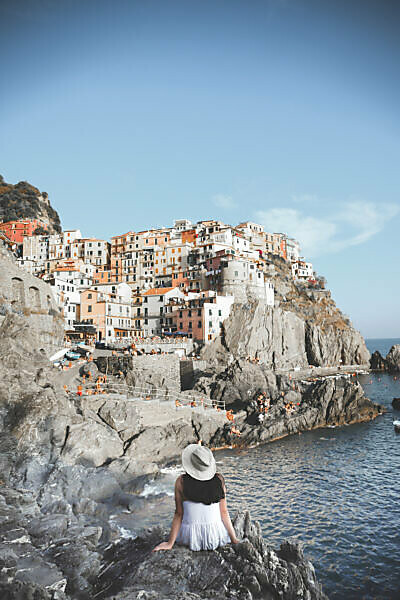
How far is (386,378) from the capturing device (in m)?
79.2

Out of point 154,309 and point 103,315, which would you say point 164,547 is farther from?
point 154,309

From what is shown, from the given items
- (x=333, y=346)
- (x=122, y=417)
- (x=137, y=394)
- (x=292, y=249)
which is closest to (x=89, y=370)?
(x=137, y=394)

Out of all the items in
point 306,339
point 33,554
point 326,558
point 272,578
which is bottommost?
point 326,558

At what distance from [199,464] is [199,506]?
2.37 ft

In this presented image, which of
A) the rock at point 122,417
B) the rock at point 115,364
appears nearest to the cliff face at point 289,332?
the rock at point 115,364

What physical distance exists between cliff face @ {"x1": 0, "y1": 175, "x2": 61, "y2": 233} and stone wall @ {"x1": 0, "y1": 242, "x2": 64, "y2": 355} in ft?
249

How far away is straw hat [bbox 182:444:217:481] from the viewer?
728 cm

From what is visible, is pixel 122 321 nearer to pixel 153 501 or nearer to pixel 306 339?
pixel 306 339

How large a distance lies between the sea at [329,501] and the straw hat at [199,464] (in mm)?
9961

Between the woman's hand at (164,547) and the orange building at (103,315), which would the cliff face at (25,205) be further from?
the woman's hand at (164,547)

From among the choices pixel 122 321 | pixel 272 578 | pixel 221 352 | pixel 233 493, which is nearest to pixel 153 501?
pixel 233 493

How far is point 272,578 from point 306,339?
3043 inches

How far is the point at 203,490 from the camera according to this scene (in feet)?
23.8

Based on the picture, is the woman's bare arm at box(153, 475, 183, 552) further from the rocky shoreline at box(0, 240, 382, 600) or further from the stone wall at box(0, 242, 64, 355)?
the stone wall at box(0, 242, 64, 355)
